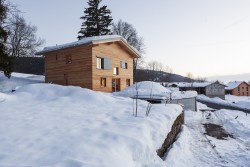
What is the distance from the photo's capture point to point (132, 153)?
5.48m

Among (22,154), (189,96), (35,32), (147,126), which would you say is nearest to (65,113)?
(147,126)

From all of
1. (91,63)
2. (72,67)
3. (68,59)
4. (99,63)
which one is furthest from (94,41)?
(68,59)

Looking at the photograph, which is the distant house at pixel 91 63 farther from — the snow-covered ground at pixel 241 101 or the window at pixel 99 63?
the snow-covered ground at pixel 241 101

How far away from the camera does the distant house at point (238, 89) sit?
7338 centimetres

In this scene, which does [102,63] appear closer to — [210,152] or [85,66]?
[85,66]

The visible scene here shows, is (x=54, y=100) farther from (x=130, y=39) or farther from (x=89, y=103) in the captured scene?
(x=130, y=39)

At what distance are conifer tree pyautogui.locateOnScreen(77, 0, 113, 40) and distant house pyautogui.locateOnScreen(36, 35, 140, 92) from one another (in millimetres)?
17429

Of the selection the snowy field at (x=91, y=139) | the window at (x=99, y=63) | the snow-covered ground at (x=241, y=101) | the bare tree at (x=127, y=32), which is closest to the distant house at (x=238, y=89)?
the snow-covered ground at (x=241, y=101)

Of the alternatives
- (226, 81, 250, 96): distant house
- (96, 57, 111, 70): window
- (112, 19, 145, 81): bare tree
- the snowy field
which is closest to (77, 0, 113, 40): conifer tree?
(112, 19, 145, 81): bare tree

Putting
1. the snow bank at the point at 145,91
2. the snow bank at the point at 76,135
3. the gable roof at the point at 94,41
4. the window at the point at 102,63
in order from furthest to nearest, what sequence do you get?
the window at the point at 102,63 → the gable roof at the point at 94,41 → the snow bank at the point at 145,91 → the snow bank at the point at 76,135

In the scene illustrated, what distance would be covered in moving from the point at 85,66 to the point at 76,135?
15895mm

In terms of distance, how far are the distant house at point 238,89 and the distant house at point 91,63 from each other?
59.9 metres

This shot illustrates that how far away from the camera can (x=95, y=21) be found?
41969 mm

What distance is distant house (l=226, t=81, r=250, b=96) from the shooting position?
73.4 meters
